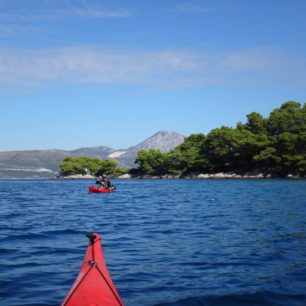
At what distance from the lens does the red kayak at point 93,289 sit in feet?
26.2

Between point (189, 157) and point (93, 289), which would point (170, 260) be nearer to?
point (93, 289)

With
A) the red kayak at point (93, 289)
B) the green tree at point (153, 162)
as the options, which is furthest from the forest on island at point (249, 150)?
the red kayak at point (93, 289)

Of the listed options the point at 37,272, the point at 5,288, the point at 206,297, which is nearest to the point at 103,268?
the point at 206,297

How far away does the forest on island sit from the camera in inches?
4375

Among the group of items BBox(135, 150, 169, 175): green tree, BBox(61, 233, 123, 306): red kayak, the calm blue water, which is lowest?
the calm blue water

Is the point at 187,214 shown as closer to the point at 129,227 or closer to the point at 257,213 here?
the point at 257,213

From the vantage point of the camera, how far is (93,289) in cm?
825

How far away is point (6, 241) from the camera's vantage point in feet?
59.4

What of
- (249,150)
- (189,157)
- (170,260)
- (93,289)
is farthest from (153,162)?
(93,289)

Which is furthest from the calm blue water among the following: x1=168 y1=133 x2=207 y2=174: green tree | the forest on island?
x1=168 y1=133 x2=207 y2=174: green tree

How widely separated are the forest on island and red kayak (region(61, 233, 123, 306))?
102 metres

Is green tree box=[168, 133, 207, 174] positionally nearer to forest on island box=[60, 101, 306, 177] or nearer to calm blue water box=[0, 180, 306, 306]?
forest on island box=[60, 101, 306, 177]

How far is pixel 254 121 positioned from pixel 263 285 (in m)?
121

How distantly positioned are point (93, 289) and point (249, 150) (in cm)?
11685
